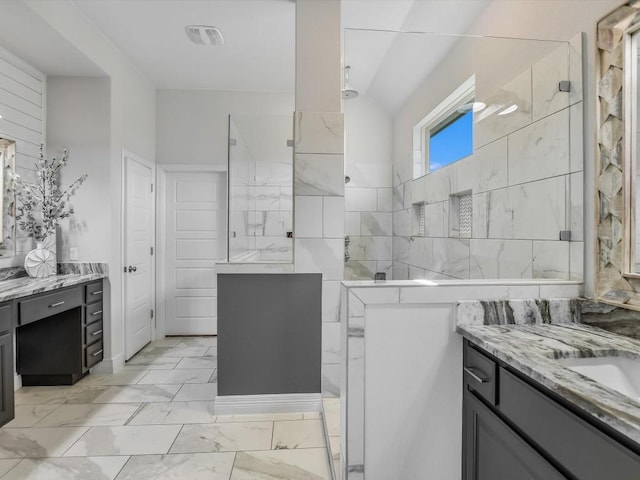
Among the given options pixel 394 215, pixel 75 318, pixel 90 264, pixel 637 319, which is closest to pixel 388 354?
pixel 394 215

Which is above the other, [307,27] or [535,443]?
[307,27]

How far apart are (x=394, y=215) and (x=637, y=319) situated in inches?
40.0

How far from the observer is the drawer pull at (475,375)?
4.07 ft

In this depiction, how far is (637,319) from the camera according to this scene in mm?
1268

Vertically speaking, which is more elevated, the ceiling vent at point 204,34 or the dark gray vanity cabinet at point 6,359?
the ceiling vent at point 204,34

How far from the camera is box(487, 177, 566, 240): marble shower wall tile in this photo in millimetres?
1611

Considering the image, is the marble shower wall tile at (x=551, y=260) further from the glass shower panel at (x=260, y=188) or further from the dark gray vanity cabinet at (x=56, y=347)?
the dark gray vanity cabinet at (x=56, y=347)

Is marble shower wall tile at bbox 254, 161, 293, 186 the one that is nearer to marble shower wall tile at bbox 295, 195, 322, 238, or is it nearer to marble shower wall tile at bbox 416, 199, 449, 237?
marble shower wall tile at bbox 295, 195, 322, 238

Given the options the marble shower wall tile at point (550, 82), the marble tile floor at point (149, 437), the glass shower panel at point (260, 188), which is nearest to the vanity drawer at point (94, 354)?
the marble tile floor at point (149, 437)

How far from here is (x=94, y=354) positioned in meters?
3.00

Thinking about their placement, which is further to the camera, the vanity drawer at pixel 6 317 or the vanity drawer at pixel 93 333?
the vanity drawer at pixel 93 333

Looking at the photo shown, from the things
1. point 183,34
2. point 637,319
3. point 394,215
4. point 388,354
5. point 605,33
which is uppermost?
point 183,34

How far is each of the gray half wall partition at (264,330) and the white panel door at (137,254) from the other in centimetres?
158

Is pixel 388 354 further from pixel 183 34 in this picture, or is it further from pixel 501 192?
pixel 183 34
